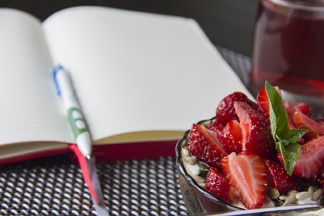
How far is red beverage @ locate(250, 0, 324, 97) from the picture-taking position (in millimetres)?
797

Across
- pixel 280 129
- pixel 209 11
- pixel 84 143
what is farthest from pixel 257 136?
pixel 209 11

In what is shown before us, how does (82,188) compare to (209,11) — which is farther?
(209,11)

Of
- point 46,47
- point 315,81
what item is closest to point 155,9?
point 46,47

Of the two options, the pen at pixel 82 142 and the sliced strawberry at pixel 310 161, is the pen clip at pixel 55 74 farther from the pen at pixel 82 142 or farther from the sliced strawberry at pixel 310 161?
the sliced strawberry at pixel 310 161

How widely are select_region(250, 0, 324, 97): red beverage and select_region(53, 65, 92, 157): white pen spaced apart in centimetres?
31

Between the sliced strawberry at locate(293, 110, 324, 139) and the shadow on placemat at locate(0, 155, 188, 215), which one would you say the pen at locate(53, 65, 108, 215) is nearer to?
the shadow on placemat at locate(0, 155, 188, 215)

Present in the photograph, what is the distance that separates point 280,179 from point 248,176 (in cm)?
3

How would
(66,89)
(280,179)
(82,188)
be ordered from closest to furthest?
(280,179) < (82,188) < (66,89)

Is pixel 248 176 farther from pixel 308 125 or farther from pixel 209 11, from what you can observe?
pixel 209 11

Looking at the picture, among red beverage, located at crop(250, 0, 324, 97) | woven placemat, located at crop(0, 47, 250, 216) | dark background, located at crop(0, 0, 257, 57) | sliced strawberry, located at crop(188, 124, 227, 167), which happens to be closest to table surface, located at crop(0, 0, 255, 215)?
woven placemat, located at crop(0, 47, 250, 216)

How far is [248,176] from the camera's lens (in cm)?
52

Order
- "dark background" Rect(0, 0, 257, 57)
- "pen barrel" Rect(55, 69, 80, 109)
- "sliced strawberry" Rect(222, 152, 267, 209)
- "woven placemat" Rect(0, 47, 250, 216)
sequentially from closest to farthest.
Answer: "sliced strawberry" Rect(222, 152, 267, 209), "woven placemat" Rect(0, 47, 250, 216), "pen barrel" Rect(55, 69, 80, 109), "dark background" Rect(0, 0, 257, 57)

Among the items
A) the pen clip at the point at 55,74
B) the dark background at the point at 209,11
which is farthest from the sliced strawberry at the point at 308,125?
the dark background at the point at 209,11

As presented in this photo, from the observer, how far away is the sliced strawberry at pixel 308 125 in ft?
1.92
